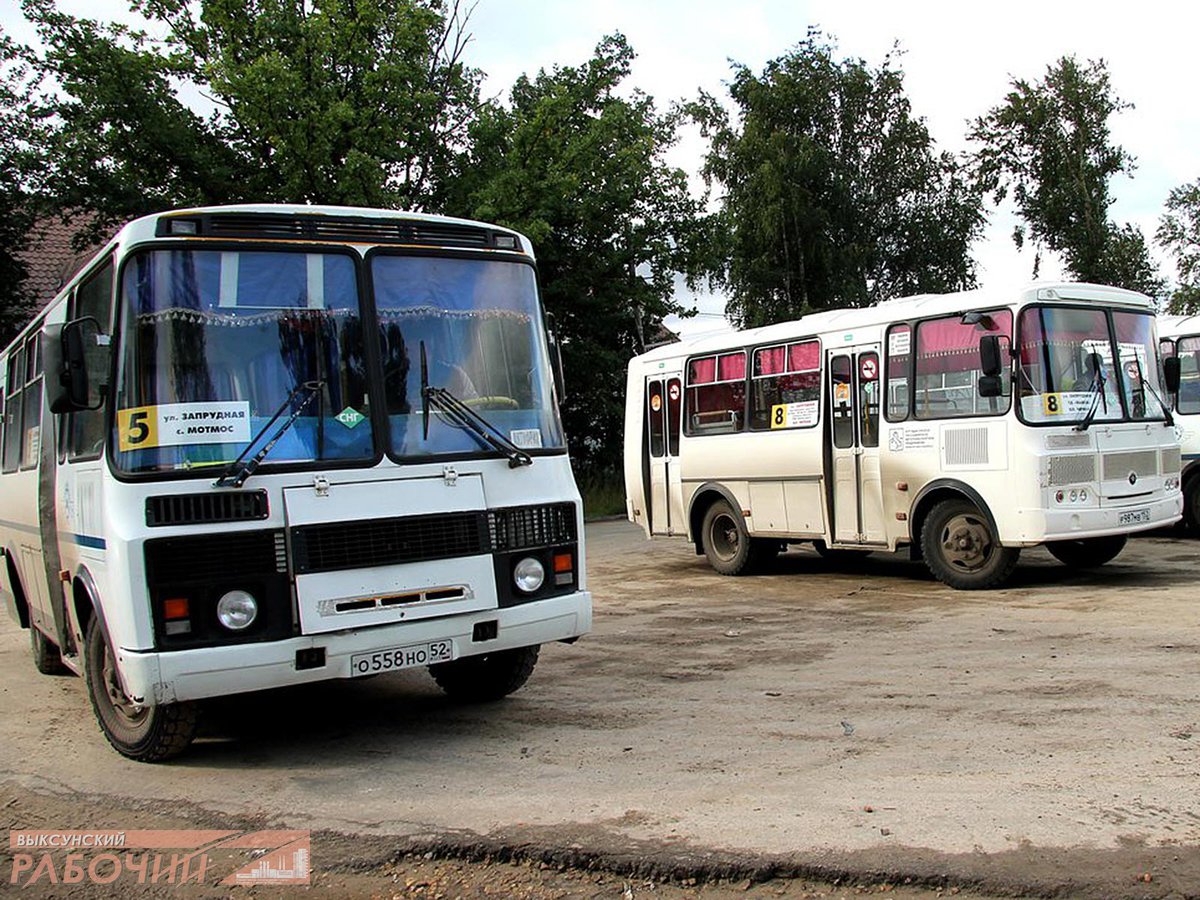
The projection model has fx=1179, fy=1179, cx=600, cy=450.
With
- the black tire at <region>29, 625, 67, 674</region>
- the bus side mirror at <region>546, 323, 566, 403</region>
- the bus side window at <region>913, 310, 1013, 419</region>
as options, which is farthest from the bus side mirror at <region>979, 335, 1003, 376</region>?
the black tire at <region>29, 625, 67, 674</region>

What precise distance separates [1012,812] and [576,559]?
9.15 feet

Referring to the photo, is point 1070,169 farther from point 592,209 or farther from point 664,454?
point 664,454

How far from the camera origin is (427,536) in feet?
20.0

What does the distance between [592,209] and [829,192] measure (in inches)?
634

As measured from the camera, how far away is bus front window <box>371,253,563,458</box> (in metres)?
6.29

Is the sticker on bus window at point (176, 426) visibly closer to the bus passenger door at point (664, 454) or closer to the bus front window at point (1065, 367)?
the bus front window at point (1065, 367)

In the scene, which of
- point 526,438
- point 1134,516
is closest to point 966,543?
point 1134,516

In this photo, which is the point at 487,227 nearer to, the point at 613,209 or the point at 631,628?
the point at 631,628

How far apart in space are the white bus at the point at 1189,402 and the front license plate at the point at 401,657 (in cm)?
1230

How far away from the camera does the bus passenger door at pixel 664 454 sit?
1556 centimetres

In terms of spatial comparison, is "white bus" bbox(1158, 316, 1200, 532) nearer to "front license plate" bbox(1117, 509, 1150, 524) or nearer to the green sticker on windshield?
"front license plate" bbox(1117, 509, 1150, 524)

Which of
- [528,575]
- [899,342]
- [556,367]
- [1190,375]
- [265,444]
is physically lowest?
[528,575]

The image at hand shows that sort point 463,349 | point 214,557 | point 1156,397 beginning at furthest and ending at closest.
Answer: point 1156,397
point 463,349
point 214,557

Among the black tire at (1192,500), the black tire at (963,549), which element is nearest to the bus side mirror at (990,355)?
the black tire at (963,549)
